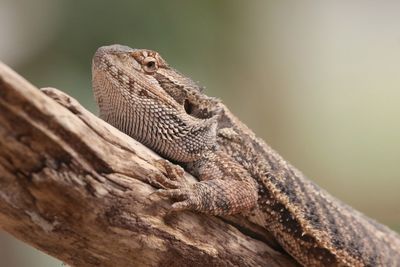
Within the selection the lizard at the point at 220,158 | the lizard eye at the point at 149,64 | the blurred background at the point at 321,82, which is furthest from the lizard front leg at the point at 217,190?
the blurred background at the point at 321,82

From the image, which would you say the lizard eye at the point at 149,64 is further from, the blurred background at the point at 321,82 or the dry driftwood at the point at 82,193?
the blurred background at the point at 321,82

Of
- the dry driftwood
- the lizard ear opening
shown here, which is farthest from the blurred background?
the dry driftwood

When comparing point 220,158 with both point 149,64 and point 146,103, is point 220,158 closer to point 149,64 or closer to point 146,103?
point 146,103

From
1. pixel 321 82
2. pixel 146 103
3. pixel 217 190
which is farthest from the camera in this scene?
pixel 321 82

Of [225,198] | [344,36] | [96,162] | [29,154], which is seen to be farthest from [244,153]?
[344,36]

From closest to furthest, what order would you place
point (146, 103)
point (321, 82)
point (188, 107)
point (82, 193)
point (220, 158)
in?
1. point (82, 193)
2. point (146, 103)
3. point (220, 158)
4. point (188, 107)
5. point (321, 82)

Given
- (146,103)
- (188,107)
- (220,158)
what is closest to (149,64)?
(146,103)

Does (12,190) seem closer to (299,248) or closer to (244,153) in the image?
(244,153)

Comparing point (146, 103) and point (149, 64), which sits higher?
point (149, 64)
